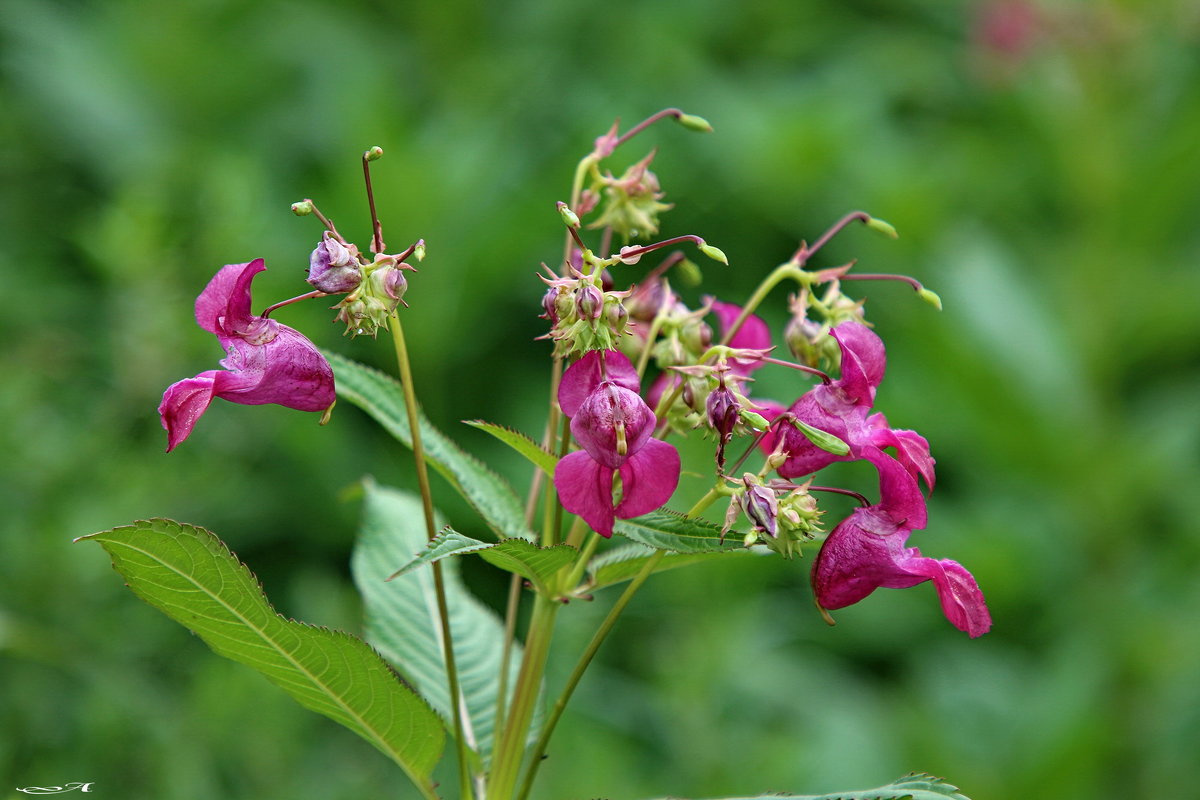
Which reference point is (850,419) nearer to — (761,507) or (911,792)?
(761,507)

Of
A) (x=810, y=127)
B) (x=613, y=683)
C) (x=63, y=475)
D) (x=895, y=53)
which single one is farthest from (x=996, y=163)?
(x=63, y=475)

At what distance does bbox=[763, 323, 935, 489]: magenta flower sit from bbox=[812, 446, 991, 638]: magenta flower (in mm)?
20

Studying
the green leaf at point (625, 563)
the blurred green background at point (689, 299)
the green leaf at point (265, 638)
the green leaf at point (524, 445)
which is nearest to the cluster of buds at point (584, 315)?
the green leaf at point (524, 445)

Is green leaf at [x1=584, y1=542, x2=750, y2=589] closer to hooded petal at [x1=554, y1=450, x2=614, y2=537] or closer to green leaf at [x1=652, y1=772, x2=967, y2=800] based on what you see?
hooded petal at [x1=554, y1=450, x2=614, y2=537]

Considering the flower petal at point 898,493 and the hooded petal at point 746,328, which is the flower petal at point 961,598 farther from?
the hooded petal at point 746,328

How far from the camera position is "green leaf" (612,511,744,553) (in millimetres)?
910

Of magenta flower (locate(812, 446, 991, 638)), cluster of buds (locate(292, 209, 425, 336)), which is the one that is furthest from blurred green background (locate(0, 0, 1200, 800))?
magenta flower (locate(812, 446, 991, 638))

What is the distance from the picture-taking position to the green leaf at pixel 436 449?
3.44 feet

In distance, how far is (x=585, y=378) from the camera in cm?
93

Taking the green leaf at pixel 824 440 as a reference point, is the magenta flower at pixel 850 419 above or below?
above

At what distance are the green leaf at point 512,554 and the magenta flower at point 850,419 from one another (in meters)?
0.20

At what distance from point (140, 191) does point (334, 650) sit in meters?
1.77

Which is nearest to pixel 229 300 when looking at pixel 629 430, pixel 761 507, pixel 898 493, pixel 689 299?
pixel 629 430

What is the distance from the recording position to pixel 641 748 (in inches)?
102
